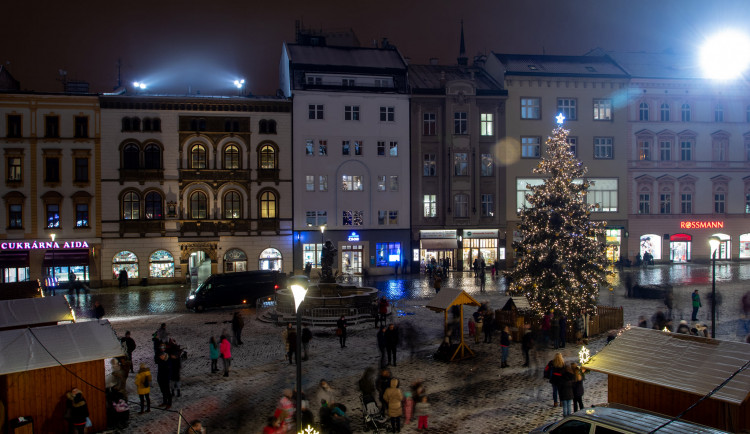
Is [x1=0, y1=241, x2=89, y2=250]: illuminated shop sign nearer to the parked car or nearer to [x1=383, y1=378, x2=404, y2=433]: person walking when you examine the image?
[x1=383, y1=378, x2=404, y2=433]: person walking

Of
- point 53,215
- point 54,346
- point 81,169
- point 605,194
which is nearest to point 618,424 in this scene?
point 54,346

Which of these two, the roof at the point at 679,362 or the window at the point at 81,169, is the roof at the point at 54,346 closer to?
the roof at the point at 679,362

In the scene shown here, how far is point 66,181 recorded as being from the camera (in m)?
40.3

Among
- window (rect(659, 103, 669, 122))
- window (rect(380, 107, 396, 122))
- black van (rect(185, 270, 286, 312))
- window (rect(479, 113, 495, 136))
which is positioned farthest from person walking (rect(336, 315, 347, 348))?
window (rect(659, 103, 669, 122))

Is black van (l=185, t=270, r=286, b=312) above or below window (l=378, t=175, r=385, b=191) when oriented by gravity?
below

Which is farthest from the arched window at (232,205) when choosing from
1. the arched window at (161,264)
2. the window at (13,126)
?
the window at (13,126)

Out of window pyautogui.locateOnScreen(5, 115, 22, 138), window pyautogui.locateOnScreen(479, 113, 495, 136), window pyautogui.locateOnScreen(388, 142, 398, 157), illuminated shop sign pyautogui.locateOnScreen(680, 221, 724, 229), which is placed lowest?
illuminated shop sign pyautogui.locateOnScreen(680, 221, 724, 229)

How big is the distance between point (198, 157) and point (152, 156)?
3.31 meters

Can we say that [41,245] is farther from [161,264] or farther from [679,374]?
[679,374]

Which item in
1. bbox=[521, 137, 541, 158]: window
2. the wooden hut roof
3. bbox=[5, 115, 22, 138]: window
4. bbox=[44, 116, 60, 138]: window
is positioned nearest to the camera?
the wooden hut roof

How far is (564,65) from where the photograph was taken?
49.4m

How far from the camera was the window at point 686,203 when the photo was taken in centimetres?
4906

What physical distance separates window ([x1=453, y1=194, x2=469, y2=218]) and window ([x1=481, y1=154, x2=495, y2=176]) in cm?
276

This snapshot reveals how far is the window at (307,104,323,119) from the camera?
43.9 meters
